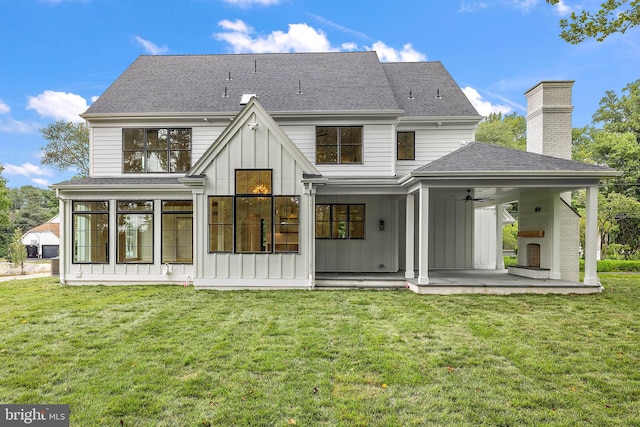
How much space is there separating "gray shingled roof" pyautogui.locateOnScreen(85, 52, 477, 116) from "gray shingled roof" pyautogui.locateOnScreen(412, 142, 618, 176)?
2.82 meters

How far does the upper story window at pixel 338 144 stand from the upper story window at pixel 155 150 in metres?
4.19

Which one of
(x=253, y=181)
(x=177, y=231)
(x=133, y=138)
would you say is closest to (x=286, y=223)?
(x=253, y=181)

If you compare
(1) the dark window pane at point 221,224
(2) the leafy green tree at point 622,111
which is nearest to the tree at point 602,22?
(1) the dark window pane at point 221,224

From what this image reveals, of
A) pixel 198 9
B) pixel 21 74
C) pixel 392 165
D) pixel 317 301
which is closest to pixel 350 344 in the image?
pixel 317 301

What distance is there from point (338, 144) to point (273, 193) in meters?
3.08

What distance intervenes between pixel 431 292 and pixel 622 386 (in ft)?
16.3

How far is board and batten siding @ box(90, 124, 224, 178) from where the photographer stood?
11195mm

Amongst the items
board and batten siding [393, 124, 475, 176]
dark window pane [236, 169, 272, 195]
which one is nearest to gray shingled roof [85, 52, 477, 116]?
board and batten siding [393, 124, 475, 176]

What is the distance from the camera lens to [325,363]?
418 cm

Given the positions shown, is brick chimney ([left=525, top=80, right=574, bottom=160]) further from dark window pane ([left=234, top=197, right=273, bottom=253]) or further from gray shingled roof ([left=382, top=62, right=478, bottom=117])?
dark window pane ([left=234, top=197, right=273, bottom=253])

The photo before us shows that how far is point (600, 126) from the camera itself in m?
28.9

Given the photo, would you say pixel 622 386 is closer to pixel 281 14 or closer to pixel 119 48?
pixel 281 14

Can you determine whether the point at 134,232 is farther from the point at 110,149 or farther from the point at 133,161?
the point at 110,149

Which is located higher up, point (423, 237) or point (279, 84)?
point (279, 84)
